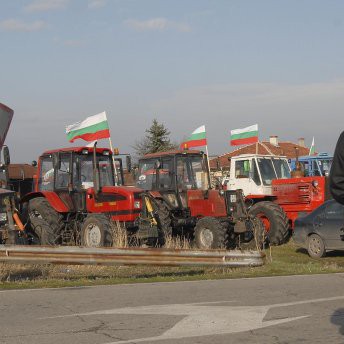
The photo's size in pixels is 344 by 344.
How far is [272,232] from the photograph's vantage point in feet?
63.9

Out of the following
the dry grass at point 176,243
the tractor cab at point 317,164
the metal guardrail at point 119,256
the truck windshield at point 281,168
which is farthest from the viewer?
the tractor cab at point 317,164

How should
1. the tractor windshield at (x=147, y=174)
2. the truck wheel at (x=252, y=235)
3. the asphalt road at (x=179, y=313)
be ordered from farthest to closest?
the tractor windshield at (x=147, y=174), the truck wheel at (x=252, y=235), the asphalt road at (x=179, y=313)

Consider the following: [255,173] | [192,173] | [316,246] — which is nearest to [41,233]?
[192,173]

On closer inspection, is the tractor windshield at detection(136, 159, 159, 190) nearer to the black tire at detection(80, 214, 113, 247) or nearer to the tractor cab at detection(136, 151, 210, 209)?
the tractor cab at detection(136, 151, 210, 209)

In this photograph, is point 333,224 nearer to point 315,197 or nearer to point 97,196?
point 315,197

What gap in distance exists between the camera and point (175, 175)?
713 inches

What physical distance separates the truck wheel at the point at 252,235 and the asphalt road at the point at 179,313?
6.50m

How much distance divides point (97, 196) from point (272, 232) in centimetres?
560

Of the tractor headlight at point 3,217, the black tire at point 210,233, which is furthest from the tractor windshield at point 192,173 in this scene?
the tractor headlight at point 3,217

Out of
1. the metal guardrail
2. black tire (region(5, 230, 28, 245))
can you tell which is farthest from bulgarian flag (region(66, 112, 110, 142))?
the metal guardrail

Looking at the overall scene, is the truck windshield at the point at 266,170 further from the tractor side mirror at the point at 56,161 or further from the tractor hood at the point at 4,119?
the tractor hood at the point at 4,119

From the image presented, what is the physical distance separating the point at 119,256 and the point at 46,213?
19.3 ft

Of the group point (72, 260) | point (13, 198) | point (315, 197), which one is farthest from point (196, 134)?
point (72, 260)

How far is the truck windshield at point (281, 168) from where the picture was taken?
22062 mm
